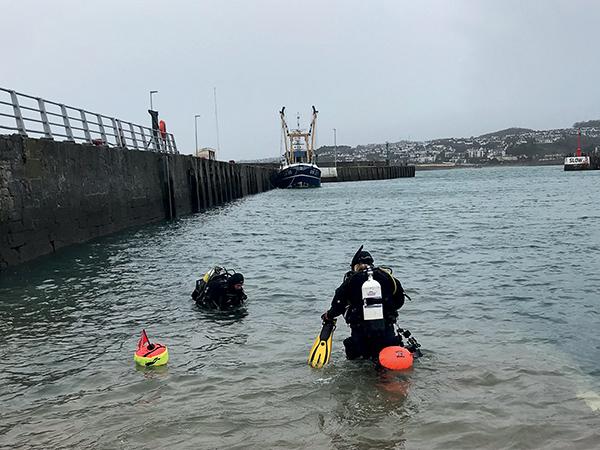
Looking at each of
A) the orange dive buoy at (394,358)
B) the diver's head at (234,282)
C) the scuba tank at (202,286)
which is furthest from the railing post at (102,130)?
the orange dive buoy at (394,358)

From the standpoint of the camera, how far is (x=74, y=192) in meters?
17.1

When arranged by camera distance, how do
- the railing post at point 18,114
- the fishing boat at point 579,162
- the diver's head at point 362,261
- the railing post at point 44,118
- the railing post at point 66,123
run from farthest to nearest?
the fishing boat at point 579,162
the railing post at point 66,123
the railing post at point 44,118
the railing post at point 18,114
the diver's head at point 362,261

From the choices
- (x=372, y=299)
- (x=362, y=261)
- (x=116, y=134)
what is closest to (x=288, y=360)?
(x=372, y=299)

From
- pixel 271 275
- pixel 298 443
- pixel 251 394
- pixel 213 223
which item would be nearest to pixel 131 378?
pixel 251 394

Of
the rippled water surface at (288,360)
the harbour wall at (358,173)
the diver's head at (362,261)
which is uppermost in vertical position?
the diver's head at (362,261)

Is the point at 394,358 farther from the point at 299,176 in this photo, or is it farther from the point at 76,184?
the point at 299,176

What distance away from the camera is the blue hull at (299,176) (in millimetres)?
63094

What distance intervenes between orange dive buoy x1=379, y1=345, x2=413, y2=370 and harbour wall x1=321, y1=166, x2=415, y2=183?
92125 mm

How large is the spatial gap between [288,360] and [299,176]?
5691 cm

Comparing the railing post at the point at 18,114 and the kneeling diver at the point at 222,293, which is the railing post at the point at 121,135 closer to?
the railing post at the point at 18,114

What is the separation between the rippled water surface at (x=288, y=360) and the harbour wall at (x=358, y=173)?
83981 mm

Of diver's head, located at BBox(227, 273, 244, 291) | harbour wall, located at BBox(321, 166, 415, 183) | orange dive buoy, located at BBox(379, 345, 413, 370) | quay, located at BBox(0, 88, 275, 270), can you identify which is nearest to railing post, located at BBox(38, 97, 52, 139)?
quay, located at BBox(0, 88, 275, 270)

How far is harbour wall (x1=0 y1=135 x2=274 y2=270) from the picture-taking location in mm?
13383

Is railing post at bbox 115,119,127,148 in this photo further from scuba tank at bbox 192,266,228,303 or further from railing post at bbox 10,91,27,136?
scuba tank at bbox 192,266,228,303
